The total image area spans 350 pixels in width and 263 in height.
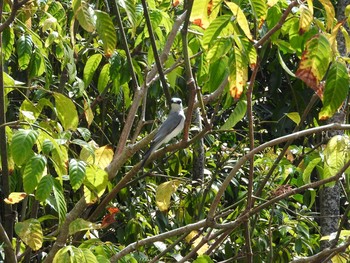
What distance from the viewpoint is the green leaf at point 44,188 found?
2.09 m

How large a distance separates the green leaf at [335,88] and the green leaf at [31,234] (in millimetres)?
950

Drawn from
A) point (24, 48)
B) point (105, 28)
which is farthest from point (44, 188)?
point (24, 48)

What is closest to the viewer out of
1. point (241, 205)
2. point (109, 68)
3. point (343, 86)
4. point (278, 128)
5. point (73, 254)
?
point (343, 86)

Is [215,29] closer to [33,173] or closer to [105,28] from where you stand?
[105,28]

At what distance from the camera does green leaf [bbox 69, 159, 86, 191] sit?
6.91 ft

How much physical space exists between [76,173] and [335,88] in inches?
29.9

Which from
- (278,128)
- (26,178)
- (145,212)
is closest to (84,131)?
(26,178)

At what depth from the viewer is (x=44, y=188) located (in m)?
2.10

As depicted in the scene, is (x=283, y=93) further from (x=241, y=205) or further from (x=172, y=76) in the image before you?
(x=172, y=76)

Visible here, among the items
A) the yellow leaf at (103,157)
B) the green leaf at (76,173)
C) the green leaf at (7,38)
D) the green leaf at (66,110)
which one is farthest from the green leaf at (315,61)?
the green leaf at (7,38)

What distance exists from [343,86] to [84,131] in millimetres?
1282

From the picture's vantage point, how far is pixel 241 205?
3570 mm

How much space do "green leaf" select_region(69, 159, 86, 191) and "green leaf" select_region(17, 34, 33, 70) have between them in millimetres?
784

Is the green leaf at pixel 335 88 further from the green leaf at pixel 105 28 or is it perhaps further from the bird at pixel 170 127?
the bird at pixel 170 127
